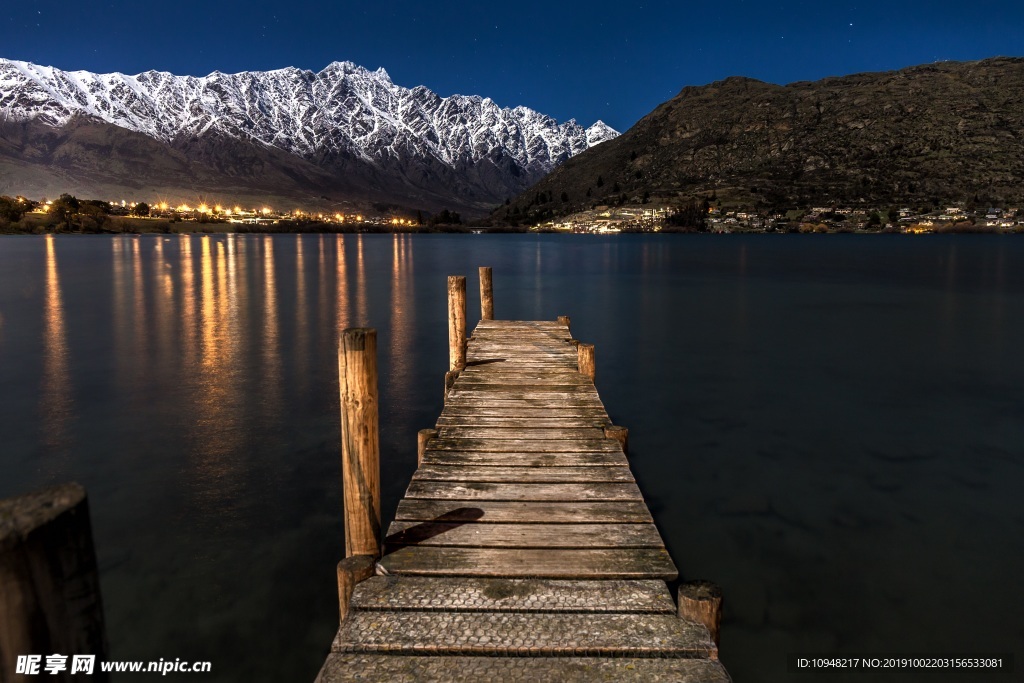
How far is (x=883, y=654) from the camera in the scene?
780 centimetres

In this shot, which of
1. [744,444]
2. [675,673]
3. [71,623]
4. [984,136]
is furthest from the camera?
[984,136]

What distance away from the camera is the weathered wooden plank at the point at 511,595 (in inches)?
216

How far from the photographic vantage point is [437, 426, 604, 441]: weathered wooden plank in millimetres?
10081

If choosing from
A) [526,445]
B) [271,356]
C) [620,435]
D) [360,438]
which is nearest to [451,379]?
[526,445]

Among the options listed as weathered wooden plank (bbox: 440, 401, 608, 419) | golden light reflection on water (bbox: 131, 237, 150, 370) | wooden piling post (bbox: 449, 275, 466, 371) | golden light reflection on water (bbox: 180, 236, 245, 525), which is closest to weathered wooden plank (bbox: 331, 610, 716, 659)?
weathered wooden plank (bbox: 440, 401, 608, 419)

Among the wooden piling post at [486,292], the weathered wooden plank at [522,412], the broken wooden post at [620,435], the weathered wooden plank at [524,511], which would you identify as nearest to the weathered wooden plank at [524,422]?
the weathered wooden plank at [522,412]

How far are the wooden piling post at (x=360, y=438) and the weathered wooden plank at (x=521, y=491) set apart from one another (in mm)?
1294

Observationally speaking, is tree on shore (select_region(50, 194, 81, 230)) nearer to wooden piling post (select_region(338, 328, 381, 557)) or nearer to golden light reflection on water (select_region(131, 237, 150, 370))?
golden light reflection on water (select_region(131, 237, 150, 370))

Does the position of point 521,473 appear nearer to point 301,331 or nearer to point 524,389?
point 524,389

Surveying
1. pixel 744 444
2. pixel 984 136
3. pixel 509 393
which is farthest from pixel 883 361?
pixel 984 136

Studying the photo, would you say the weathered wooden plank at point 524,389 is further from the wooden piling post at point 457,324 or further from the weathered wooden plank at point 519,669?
the weathered wooden plank at point 519,669

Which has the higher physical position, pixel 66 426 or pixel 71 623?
pixel 71 623

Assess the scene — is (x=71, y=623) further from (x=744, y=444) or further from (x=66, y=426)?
(x=66, y=426)

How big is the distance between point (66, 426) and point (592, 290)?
43.4 metres
